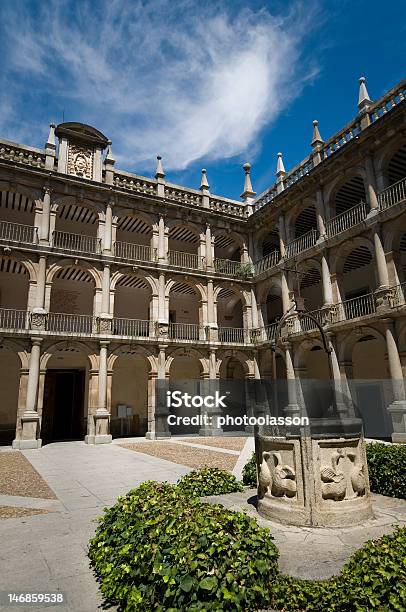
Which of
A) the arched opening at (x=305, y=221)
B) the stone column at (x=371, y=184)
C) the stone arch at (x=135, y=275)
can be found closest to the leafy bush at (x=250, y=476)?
the stone column at (x=371, y=184)

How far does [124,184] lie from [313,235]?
9.95 meters

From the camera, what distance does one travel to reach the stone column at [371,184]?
15586 mm

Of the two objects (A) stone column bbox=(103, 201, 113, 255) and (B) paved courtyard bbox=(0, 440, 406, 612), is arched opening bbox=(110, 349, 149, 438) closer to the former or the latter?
(A) stone column bbox=(103, 201, 113, 255)

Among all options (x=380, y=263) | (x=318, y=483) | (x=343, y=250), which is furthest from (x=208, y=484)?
(x=343, y=250)

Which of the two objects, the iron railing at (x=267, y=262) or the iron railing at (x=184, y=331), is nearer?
the iron railing at (x=267, y=262)

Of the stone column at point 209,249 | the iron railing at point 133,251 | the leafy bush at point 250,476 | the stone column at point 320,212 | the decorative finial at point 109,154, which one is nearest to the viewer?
the leafy bush at point 250,476

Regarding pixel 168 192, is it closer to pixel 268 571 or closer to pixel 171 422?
pixel 171 422

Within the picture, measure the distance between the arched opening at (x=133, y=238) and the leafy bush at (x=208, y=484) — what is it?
1501 centimetres

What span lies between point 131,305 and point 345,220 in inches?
471

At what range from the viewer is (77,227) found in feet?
69.0

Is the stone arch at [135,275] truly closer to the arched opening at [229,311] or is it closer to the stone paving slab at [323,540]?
the arched opening at [229,311]

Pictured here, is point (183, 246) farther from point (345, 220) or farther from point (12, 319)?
point (12, 319)

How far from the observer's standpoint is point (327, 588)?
9.84ft

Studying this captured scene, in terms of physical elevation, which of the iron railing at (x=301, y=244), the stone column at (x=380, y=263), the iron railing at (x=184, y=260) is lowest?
the stone column at (x=380, y=263)
